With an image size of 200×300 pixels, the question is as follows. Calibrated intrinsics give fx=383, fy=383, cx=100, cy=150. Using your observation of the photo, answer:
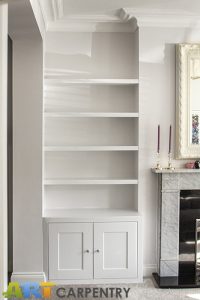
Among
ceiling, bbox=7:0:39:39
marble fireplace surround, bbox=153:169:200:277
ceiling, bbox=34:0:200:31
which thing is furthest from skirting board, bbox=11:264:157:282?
ceiling, bbox=34:0:200:31

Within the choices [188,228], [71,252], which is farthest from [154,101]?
[71,252]

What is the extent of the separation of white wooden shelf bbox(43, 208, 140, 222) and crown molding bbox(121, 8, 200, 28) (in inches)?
72.4

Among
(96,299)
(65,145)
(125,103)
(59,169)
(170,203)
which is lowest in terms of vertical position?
(96,299)

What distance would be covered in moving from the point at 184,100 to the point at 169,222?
3.94 feet

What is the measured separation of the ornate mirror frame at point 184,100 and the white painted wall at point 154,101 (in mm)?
73

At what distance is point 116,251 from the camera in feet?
12.0

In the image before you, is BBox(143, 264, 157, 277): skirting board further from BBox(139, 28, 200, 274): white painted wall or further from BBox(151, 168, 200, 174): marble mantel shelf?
BBox(151, 168, 200, 174): marble mantel shelf

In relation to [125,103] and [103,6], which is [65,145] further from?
[103,6]

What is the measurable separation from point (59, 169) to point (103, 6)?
1622 millimetres

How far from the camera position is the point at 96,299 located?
3301 mm

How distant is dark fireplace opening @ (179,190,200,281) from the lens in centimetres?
377

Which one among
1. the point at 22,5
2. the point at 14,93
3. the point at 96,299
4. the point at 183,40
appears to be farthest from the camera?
the point at 183,40

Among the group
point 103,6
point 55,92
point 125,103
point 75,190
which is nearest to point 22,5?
point 103,6

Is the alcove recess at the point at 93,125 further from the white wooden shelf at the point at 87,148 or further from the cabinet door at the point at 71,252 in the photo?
the cabinet door at the point at 71,252
